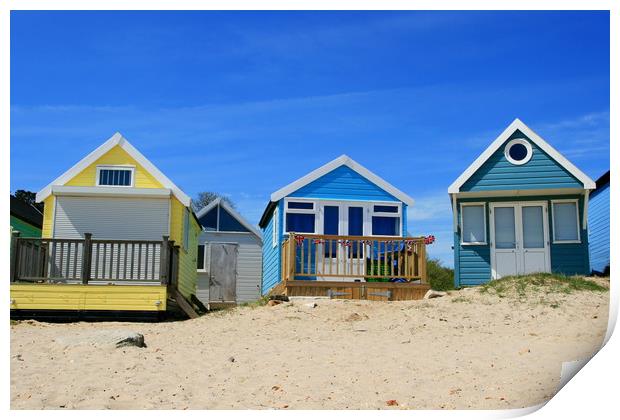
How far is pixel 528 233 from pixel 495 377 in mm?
8777

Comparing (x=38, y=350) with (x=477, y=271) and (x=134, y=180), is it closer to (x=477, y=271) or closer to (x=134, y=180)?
(x=134, y=180)

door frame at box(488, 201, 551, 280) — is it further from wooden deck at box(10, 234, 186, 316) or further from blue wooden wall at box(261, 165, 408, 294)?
wooden deck at box(10, 234, 186, 316)

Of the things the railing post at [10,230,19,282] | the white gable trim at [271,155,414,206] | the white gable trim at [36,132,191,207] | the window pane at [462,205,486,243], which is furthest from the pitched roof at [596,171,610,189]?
the railing post at [10,230,19,282]

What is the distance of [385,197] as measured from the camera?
63.1 feet

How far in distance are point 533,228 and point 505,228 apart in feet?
2.11

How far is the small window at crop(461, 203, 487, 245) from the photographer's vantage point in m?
18.3

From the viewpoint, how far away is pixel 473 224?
1838 centimetres

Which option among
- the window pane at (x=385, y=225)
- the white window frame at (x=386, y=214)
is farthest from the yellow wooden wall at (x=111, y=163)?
the window pane at (x=385, y=225)

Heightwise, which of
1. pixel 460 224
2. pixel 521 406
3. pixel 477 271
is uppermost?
pixel 460 224

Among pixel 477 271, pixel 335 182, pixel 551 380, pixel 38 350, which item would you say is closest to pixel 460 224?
pixel 477 271

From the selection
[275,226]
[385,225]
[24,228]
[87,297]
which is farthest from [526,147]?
[24,228]

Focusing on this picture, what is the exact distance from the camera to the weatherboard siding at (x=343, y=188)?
62.2ft

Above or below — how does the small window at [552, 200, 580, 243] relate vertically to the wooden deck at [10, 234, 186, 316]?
above

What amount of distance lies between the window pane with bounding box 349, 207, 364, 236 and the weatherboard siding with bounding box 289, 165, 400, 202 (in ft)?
0.97
